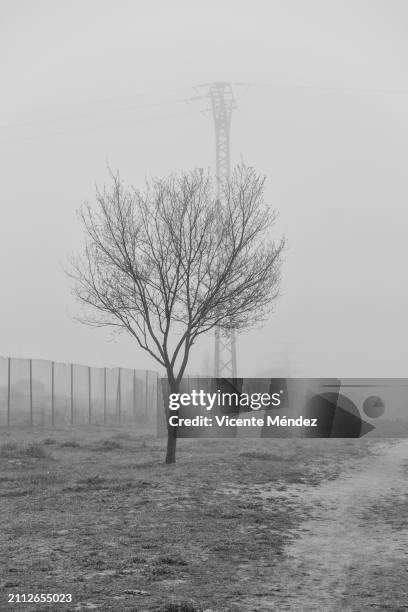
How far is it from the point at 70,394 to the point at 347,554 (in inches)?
1864

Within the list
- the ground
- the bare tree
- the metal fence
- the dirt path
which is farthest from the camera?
the metal fence

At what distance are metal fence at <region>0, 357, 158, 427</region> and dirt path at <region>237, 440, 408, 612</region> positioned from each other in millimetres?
31813

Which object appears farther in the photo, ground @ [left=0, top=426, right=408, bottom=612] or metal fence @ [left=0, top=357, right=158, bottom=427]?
metal fence @ [left=0, top=357, right=158, bottom=427]

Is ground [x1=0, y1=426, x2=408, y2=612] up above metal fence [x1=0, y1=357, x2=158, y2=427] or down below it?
below

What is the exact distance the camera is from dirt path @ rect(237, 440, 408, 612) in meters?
11.5

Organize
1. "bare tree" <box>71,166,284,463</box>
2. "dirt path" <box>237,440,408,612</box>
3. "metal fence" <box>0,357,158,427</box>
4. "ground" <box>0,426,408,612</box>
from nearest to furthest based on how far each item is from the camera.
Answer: "dirt path" <box>237,440,408,612</box>
"ground" <box>0,426,408,612</box>
"bare tree" <box>71,166,284,463</box>
"metal fence" <box>0,357,158,427</box>

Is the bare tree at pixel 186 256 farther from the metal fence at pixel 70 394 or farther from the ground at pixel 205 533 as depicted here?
the metal fence at pixel 70 394

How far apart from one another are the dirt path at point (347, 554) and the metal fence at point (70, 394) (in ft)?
104

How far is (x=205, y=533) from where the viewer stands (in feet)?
53.9

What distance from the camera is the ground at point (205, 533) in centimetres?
1191

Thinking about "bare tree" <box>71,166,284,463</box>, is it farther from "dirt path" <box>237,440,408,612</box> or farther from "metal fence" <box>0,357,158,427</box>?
"metal fence" <box>0,357,158,427</box>

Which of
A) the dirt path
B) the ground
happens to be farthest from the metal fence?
the dirt path

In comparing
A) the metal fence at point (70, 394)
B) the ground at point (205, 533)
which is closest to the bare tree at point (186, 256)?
the ground at point (205, 533)

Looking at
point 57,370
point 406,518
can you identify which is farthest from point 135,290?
point 57,370
